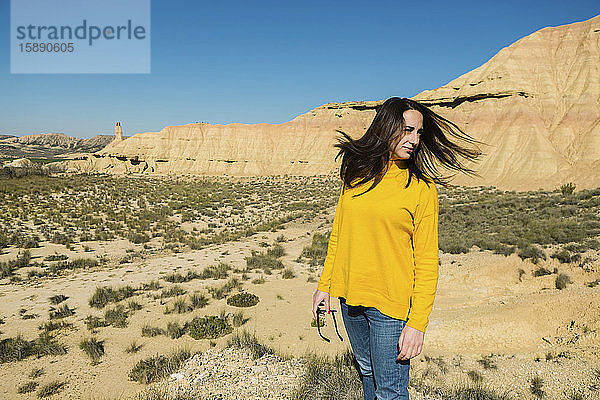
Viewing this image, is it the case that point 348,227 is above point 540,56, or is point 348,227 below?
below

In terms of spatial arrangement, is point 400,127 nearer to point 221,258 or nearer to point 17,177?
point 221,258

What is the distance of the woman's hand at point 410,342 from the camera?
194 cm

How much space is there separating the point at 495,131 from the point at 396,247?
53441 mm

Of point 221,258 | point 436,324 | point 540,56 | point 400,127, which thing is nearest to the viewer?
point 400,127

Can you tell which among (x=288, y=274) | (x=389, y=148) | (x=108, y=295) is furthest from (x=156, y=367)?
(x=288, y=274)

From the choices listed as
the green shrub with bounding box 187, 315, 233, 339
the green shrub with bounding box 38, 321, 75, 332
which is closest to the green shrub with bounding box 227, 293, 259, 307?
the green shrub with bounding box 187, 315, 233, 339

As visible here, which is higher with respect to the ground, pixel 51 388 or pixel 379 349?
pixel 379 349

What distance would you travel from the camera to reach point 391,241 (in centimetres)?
197

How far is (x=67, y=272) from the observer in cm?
1210

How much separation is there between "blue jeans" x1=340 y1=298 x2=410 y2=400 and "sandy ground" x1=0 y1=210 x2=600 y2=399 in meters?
4.20

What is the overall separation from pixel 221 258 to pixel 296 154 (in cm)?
5514

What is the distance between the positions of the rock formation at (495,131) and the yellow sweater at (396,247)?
3395 cm

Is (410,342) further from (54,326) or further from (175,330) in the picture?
(54,326)

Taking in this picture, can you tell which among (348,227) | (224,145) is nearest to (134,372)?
(348,227)
